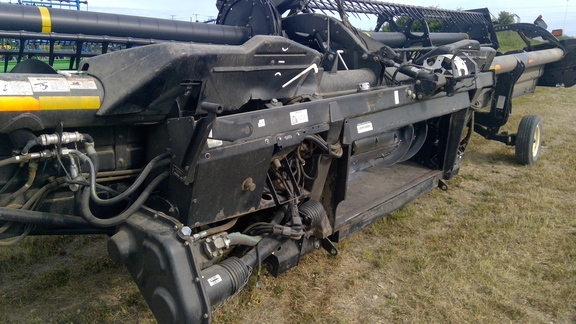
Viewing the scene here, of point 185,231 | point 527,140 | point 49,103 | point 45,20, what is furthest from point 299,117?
point 527,140

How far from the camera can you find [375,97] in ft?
9.82

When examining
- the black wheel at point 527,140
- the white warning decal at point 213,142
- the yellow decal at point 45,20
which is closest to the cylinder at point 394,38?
the black wheel at point 527,140

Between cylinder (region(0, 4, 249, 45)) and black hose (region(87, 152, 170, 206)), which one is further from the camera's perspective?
cylinder (region(0, 4, 249, 45))

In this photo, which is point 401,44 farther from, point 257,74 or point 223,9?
point 257,74

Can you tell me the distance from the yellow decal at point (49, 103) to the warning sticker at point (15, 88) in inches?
0.8

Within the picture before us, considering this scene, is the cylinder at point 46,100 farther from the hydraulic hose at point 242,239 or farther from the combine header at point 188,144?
the hydraulic hose at point 242,239

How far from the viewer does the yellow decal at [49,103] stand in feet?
6.02

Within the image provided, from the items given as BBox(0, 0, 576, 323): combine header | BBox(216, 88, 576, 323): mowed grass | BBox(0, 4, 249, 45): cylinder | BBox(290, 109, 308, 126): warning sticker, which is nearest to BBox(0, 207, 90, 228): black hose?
BBox(0, 0, 576, 323): combine header

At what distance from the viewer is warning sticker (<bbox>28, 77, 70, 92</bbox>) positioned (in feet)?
6.31

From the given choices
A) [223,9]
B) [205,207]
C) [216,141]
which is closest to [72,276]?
[205,207]

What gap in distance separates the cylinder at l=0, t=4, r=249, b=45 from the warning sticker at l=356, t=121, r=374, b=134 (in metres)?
1.55

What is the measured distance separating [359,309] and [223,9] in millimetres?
2793

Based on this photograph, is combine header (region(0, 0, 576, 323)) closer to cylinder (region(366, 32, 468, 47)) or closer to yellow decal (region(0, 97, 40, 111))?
yellow decal (region(0, 97, 40, 111))

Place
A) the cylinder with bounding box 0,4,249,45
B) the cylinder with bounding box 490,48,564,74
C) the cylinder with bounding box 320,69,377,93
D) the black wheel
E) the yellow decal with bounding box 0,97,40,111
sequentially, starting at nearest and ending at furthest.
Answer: the yellow decal with bounding box 0,97,40,111
the cylinder with bounding box 0,4,249,45
the cylinder with bounding box 320,69,377,93
the cylinder with bounding box 490,48,564,74
the black wheel
